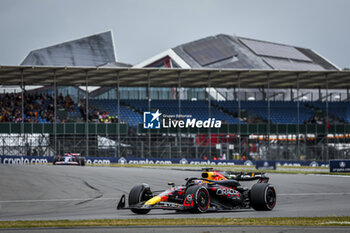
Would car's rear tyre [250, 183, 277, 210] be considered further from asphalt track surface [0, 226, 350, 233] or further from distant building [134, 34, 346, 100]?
distant building [134, 34, 346, 100]

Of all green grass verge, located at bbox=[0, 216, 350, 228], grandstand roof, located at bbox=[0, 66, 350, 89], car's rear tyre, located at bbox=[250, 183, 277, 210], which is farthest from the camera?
grandstand roof, located at bbox=[0, 66, 350, 89]

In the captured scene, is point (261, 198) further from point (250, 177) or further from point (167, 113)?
point (167, 113)

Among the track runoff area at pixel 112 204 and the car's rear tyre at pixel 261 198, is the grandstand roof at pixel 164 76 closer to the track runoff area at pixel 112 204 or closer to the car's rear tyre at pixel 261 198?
the track runoff area at pixel 112 204

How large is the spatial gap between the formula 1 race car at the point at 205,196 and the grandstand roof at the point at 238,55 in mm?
85013

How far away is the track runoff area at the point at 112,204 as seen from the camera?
39.7ft

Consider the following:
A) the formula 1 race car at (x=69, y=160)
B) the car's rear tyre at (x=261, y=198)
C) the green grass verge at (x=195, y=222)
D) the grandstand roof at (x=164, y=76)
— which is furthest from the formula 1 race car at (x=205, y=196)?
the grandstand roof at (x=164, y=76)

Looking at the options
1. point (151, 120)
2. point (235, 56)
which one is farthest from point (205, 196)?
point (235, 56)

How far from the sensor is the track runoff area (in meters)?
12.1

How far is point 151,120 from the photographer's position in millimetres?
58719

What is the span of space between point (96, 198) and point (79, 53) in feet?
316

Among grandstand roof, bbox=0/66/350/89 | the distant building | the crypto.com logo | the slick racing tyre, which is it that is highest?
the distant building

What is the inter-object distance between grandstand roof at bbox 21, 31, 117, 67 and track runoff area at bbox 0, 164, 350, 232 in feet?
272

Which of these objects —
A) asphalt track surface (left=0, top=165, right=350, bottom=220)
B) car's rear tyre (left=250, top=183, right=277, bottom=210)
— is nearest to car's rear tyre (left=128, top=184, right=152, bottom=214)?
asphalt track surface (left=0, top=165, right=350, bottom=220)

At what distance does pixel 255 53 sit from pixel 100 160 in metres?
60.4
